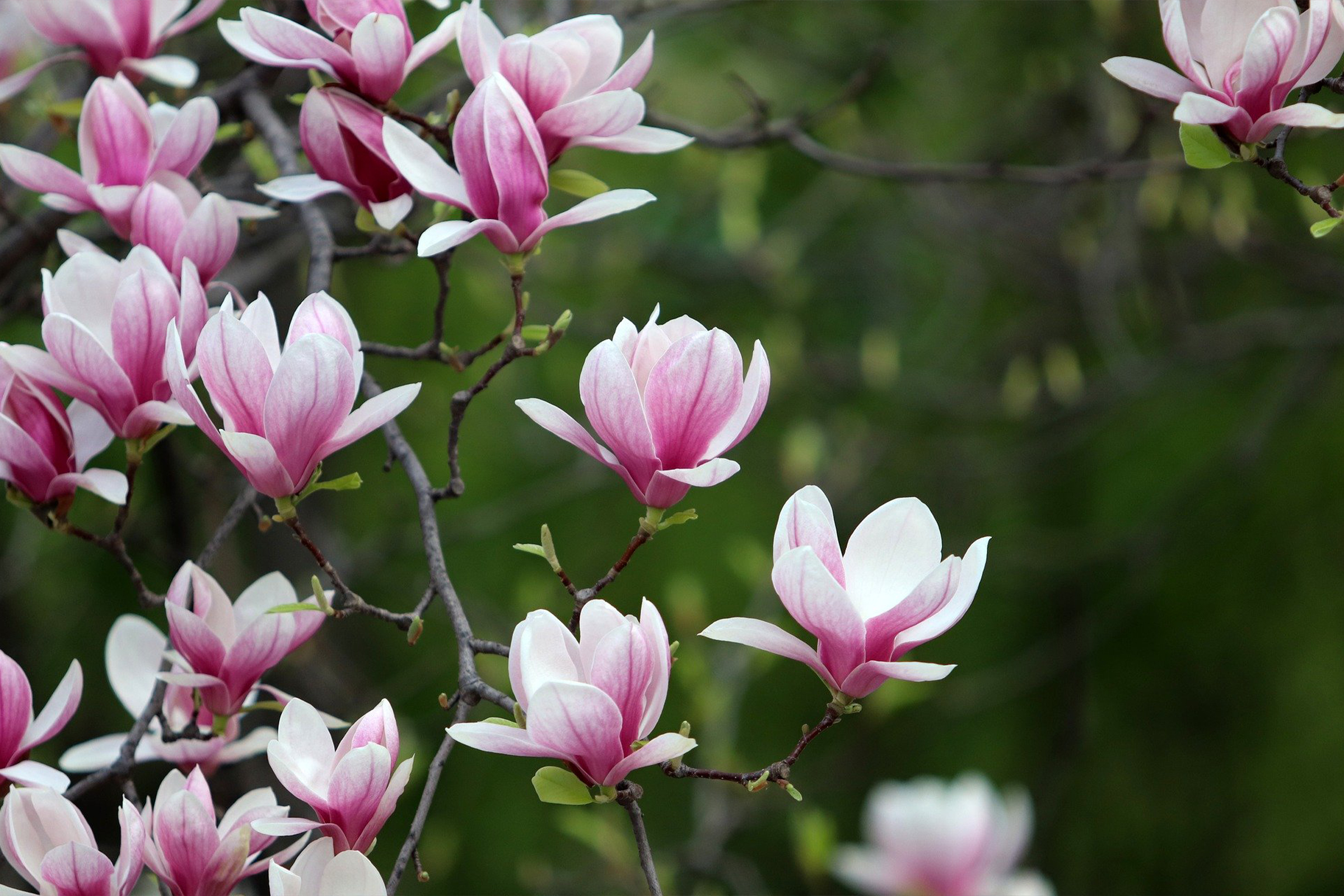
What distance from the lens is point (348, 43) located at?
714 mm

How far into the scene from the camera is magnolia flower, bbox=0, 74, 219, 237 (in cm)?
73

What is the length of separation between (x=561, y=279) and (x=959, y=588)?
250 cm

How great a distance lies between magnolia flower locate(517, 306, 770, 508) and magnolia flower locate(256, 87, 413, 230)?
221 millimetres

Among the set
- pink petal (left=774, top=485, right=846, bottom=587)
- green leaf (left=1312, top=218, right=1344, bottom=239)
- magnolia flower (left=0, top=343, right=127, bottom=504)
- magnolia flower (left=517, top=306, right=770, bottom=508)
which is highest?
green leaf (left=1312, top=218, right=1344, bottom=239)

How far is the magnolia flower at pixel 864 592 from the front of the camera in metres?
0.54

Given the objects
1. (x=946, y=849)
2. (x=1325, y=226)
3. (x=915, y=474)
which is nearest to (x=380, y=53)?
(x=1325, y=226)

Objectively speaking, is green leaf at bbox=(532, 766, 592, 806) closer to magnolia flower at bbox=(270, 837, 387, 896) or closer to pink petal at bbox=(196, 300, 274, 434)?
magnolia flower at bbox=(270, 837, 387, 896)

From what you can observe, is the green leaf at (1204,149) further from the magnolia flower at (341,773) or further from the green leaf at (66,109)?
the green leaf at (66,109)

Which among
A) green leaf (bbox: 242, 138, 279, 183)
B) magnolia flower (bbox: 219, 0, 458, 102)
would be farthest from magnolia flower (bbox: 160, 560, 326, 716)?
green leaf (bbox: 242, 138, 279, 183)

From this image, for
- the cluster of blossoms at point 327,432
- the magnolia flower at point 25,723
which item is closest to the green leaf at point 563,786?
the cluster of blossoms at point 327,432

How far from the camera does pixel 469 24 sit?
0.66 meters

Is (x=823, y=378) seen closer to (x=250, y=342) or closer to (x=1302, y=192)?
(x=1302, y=192)

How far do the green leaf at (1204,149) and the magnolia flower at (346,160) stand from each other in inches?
19.1

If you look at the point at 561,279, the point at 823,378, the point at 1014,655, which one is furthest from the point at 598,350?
the point at 1014,655
